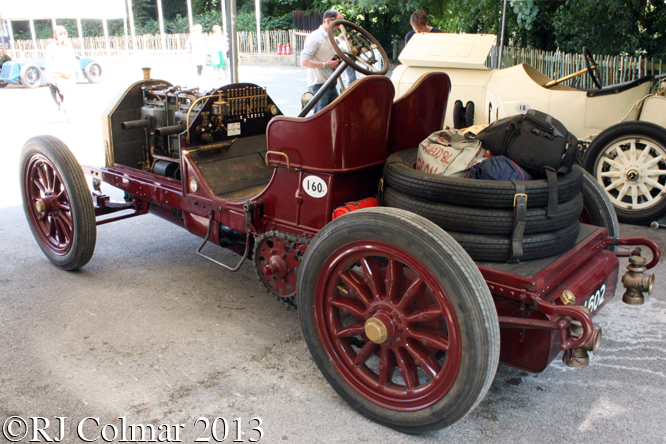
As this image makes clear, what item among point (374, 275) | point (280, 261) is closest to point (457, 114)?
point (280, 261)

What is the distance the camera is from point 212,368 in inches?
106

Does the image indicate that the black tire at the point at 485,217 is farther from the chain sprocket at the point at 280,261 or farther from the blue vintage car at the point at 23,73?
the blue vintage car at the point at 23,73

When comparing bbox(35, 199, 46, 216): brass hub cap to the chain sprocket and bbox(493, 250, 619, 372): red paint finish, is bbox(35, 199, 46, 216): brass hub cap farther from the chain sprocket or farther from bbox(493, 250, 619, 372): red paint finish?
bbox(493, 250, 619, 372): red paint finish

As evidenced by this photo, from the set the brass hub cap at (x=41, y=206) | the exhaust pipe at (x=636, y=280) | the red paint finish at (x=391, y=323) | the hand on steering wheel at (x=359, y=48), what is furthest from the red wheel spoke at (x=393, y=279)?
the brass hub cap at (x=41, y=206)

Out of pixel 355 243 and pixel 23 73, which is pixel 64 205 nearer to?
pixel 355 243

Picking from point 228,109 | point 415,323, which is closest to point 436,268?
point 415,323

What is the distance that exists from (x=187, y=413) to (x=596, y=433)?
1739mm

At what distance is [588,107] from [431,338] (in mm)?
4062

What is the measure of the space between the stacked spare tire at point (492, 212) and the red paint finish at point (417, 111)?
70cm

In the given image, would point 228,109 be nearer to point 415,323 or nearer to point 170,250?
point 170,250

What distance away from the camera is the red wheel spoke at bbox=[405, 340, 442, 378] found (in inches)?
81.9

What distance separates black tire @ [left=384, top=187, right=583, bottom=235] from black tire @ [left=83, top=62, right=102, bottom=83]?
A: 17.4m

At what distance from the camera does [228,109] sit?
3545 mm

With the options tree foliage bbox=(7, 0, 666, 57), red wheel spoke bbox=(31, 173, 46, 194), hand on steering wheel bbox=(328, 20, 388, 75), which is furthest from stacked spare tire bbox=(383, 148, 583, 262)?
tree foliage bbox=(7, 0, 666, 57)
